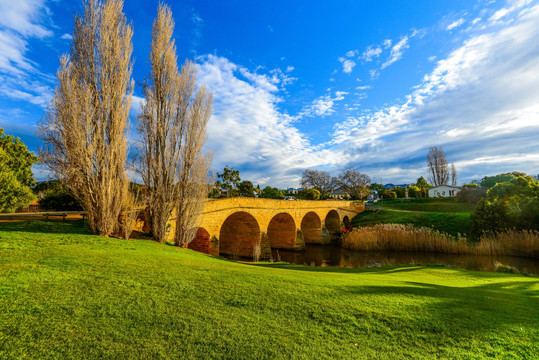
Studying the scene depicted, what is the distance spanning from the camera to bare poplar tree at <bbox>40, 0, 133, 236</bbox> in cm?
942

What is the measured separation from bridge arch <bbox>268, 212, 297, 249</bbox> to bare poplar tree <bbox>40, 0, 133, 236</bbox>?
1823 centimetres

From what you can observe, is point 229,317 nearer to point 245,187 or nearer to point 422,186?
point 245,187

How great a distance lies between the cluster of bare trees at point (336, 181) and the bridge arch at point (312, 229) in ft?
140

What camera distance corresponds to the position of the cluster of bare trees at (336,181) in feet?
247

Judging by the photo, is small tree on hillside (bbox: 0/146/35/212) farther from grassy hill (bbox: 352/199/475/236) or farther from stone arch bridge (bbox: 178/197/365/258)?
grassy hill (bbox: 352/199/475/236)

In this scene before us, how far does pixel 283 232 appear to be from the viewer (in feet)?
91.1

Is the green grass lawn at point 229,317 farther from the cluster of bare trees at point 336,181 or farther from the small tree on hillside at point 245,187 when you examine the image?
the cluster of bare trees at point 336,181

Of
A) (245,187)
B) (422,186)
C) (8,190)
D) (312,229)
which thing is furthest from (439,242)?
(422,186)

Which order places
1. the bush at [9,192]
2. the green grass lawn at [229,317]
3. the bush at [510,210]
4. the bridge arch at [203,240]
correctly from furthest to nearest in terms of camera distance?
the bush at [510,210]
the bush at [9,192]
the bridge arch at [203,240]
the green grass lawn at [229,317]

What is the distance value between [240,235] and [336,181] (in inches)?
2362

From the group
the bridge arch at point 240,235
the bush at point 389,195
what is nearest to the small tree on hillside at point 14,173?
the bridge arch at point 240,235

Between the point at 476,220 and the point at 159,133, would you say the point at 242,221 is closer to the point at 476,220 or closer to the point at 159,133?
the point at 159,133

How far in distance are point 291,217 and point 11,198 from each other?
22.6 metres

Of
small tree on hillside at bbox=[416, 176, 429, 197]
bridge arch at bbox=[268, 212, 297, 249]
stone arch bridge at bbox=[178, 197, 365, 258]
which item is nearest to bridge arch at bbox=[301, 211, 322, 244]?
stone arch bridge at bbox=[178, 197, 365, 258]
